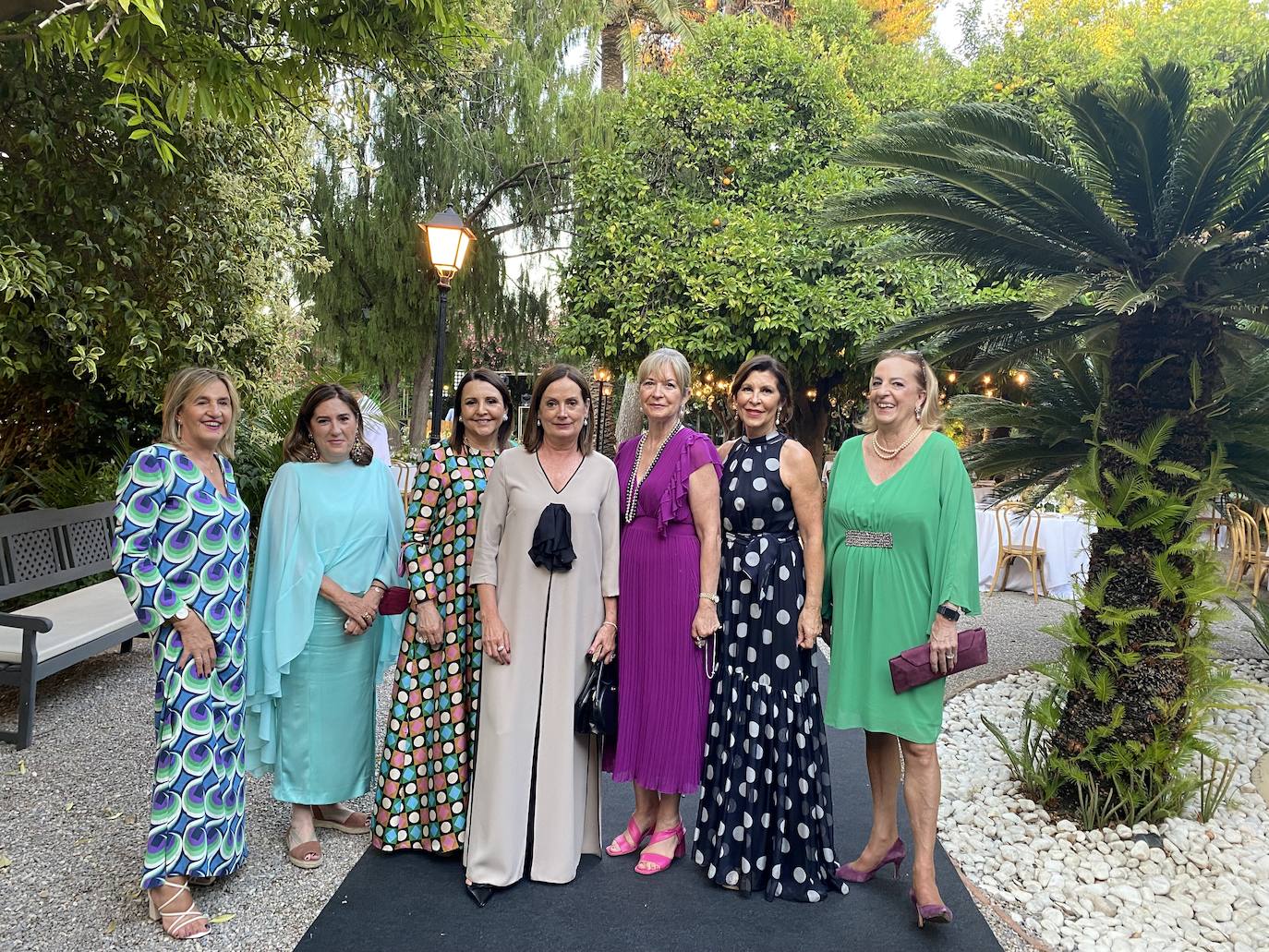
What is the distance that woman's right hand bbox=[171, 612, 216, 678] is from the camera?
2.92 meters

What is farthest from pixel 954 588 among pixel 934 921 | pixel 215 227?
pixel 215 227

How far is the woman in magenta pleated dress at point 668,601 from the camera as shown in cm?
327

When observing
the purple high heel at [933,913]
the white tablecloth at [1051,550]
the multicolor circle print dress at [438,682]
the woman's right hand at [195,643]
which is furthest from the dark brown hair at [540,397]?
the white tablecloth at [1051,550]

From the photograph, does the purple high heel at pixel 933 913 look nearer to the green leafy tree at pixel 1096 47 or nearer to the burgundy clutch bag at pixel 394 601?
the burgundy clutch bag at pixel 394 601

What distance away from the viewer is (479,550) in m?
3.27

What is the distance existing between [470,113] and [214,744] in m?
15.2

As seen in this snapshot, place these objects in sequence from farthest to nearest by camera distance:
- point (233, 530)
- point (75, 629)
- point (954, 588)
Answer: point (75, 629) → point (233, 530) → point (954, 588)

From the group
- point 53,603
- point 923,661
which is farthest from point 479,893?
point 53,603

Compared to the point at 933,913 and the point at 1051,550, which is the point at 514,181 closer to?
the point at 1051,550

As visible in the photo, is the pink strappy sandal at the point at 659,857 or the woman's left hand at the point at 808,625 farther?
the pink strappy sandal at the point at 659,857

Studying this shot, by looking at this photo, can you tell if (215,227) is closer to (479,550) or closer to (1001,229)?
(479,550)

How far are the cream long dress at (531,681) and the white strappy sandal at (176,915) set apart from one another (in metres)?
0.95

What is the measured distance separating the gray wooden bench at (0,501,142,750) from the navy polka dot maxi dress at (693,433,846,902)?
11.6 ft

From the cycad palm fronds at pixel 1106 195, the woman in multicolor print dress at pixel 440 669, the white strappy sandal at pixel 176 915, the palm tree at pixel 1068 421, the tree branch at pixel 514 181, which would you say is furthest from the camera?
the tree branch at pixel 514 181
